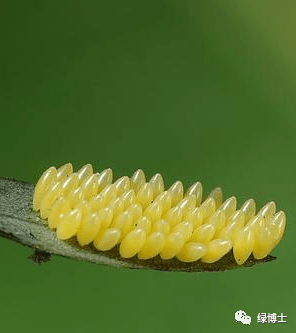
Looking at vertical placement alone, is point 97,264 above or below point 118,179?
below

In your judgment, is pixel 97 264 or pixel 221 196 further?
pixel 221 196

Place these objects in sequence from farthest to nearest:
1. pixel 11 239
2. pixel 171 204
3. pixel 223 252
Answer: pixel 171 204 < pixel 223 252 < pixel 11 239

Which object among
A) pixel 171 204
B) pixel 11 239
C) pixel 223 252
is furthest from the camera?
pixel 171 204

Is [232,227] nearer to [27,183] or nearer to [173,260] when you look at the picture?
[173,260]

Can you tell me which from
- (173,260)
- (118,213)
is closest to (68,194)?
(118,213)

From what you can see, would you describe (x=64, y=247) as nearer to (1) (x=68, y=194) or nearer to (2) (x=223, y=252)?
(1) (x=68, y=194)

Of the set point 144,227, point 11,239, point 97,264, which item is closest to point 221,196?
point 144,227
